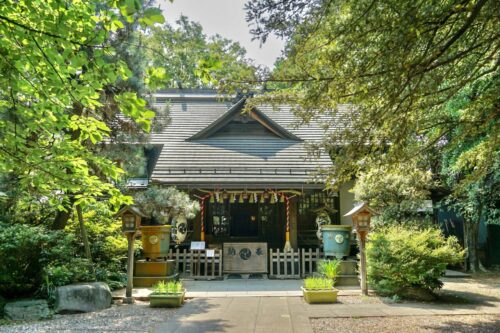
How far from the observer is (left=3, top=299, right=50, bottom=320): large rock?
7.54m

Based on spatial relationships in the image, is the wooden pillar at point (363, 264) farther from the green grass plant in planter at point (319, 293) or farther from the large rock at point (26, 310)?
the large rock at point (26, 310)

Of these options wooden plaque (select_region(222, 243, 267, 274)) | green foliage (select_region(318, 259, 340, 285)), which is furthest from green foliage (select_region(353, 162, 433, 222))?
wooden plaque (select_region(222, 243, 267, 274))

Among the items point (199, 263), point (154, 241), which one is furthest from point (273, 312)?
point (199, 263)

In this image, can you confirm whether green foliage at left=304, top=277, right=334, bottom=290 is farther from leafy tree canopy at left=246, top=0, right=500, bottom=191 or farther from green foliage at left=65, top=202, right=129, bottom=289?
green foliage at left=65, top=202, right=129, bottom=289

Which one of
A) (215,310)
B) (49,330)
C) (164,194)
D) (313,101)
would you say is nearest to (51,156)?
(49,330)

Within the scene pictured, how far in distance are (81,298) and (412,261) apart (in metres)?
7.02

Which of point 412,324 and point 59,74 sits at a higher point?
point 59,74

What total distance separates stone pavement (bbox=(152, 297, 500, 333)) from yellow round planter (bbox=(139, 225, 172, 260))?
2.43m

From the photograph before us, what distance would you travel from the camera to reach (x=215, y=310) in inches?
322

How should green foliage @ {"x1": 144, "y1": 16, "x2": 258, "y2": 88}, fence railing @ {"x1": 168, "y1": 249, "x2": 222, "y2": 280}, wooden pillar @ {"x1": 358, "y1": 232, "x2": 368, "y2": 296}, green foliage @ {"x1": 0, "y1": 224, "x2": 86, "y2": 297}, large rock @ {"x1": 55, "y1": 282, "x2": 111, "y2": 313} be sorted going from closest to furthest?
green foliage @ {"x1": 144, "y1": 16, "x2": 258, "y2": 88} → large rock @ {"x1": 55, "y1": 282, "x2": 111, "y2": 313} → green foliage @ {"x1": 0, "y1": 224, "x2": 86, "y2": 297} → wooden pillar @ {"x1": 358, "y1": 232, "x2": 368, "y2": 296} → fence railing @ {"x1": 168, "y1": 249, "x2": 222, "y2": 280}

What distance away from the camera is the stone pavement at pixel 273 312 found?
6.76 metres

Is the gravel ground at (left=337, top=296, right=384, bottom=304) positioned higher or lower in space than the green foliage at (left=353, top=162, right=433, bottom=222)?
lower

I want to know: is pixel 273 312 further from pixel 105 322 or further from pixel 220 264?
pixel 220 264

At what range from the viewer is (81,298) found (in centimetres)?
818
